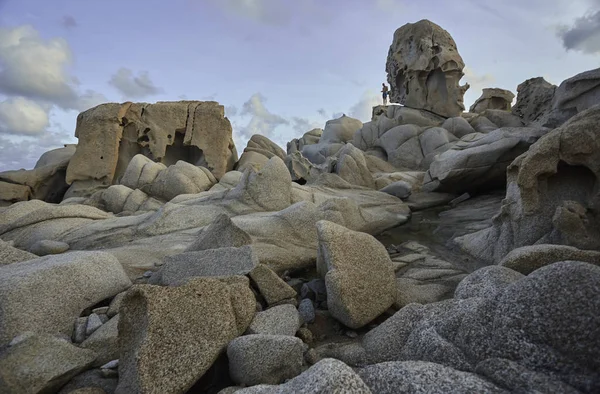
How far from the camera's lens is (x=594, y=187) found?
711 cm

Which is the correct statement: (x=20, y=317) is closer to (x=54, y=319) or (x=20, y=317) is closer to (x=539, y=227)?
(x=54, y=319)

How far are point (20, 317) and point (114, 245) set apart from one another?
4.63 metres

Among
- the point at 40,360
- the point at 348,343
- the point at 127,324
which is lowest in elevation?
the point at 348,343

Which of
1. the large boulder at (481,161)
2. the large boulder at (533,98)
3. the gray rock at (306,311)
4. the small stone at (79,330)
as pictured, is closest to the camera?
the small stone at (79,330)

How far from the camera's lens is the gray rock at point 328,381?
214 cm

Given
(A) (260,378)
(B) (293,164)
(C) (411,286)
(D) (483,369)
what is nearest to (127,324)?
(A) (260,378)

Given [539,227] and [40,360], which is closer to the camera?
[40,360]

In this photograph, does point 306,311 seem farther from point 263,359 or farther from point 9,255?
point 9,255

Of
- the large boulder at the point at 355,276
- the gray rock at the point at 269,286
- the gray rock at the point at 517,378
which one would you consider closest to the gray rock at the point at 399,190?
the large boulder at the point at 355,276

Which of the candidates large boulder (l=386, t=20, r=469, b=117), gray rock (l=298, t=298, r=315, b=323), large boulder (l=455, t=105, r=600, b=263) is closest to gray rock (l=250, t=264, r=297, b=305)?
gray rock (l=298, t=298, r=315, b=323)

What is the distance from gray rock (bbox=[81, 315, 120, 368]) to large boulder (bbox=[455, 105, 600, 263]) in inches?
268

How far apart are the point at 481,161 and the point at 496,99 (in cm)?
2087

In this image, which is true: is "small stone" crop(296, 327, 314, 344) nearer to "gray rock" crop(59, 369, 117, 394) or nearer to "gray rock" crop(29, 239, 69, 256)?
"gray rock" crop(59, 369, 117, 394)

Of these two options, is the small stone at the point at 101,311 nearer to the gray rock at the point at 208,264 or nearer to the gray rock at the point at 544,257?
the gray rock at the point at 208,264
